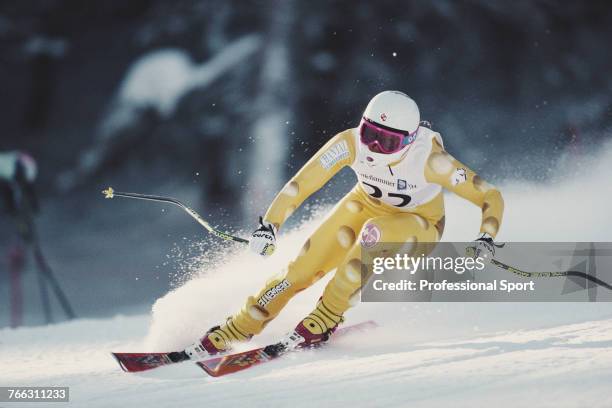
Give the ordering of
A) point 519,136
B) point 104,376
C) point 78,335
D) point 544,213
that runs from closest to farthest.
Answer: point 104,376
point 78,335
point 544,213
point 519,136

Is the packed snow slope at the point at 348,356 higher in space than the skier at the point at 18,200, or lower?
lower

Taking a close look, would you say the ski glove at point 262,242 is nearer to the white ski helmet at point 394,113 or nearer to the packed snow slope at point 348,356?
the packed snow slope at point 348,356

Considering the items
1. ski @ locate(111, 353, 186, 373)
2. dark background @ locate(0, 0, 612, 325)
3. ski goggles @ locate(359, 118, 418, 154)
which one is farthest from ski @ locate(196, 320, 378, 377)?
dark background @ locate(0, 0, 612, 325)

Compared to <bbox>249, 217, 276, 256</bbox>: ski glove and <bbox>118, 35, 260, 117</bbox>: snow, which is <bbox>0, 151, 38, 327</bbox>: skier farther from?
<bbox>249, 217, 276, 256</bbox>: ski glove

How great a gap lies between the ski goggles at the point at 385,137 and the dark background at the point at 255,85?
3.84 m

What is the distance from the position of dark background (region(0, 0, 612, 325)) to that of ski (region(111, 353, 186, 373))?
3760 mm

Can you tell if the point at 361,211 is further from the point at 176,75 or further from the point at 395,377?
the point at 176,75

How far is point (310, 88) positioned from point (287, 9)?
3.51 feet

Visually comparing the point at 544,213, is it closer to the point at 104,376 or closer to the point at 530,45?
the point at 530,45

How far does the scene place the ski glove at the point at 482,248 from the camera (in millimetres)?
3287

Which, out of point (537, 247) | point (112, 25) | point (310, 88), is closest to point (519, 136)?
point (537, 247)

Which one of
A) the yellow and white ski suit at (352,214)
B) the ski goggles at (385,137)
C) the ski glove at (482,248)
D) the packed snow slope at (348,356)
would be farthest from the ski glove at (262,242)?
the ski glove at (482,248)

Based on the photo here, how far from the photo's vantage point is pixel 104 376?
346 centimetres

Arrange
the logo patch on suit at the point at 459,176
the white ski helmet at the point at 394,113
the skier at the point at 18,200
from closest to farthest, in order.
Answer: the white ski helmet at the point at 394,113
the logo patch on suit at the point at 459,176
the skier at the point at 18,200
